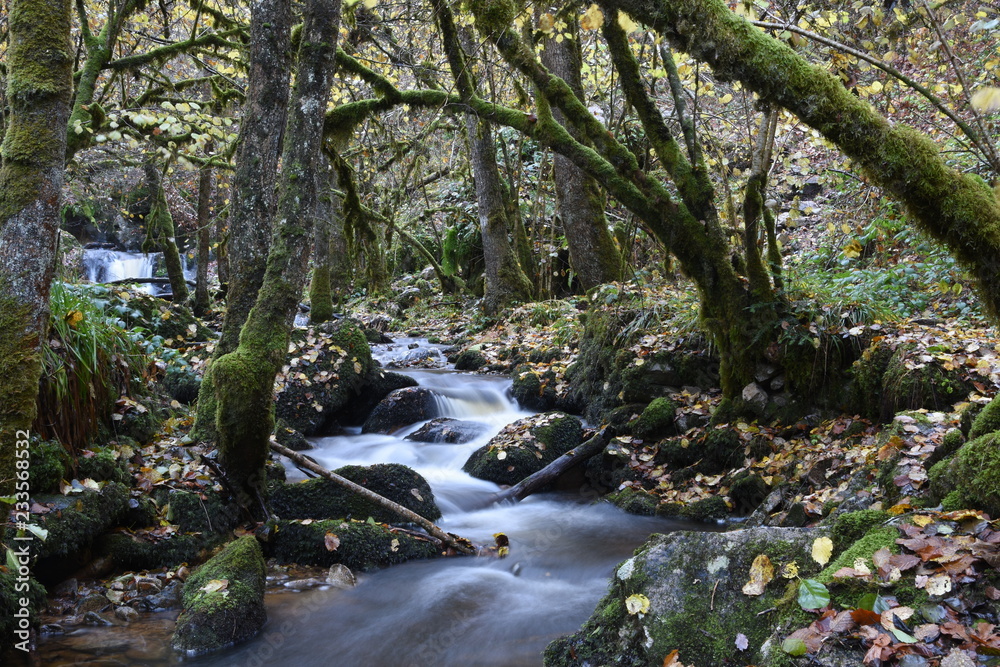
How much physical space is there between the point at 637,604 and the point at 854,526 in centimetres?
112

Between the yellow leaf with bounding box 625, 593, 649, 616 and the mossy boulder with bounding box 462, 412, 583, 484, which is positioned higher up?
the mossy boulder with bounding box 462, 412, 583, 484

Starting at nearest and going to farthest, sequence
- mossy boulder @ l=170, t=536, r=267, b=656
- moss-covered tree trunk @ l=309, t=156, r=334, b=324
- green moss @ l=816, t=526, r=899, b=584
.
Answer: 1. green moss @ l=816, t=526, r=899, b=584
2. mossy boulder @ l=170, t=536, r=267, b=656
3. moss-covered tree trunk @ l=309, t=156, r=334, b=324

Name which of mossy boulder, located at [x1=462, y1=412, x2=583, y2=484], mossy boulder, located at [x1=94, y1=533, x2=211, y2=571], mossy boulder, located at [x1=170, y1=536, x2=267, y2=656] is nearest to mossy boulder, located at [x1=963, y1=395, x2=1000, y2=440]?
mossy boulder, located at [x1=170, y1=536, x2=267, y2=656]

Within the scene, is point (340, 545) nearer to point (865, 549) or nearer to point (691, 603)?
point (691, 603)

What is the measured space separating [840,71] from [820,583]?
15.8 feet

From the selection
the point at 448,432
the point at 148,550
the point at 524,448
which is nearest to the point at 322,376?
the point at 448,432

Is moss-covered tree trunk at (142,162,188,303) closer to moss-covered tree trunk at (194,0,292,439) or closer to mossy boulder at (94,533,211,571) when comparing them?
moss-covered tree trunk at (194,0,292,439)

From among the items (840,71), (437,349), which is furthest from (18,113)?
(437,349)

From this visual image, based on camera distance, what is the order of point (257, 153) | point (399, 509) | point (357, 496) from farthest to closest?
point (257, 153)
point (357, 496)
point (399, 509)

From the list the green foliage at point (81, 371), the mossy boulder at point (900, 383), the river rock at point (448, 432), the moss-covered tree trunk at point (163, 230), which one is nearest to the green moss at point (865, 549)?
the mossy boulder at point (900, 383)

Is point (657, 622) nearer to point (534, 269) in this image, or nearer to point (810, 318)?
point (810, 318)

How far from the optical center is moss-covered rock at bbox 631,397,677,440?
715 centimetres

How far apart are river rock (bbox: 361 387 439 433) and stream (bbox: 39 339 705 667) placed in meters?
1.88

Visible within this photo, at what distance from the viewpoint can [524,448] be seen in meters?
7.54
